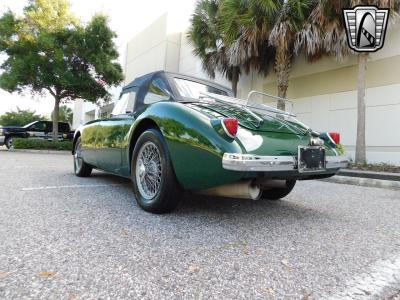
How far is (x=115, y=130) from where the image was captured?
144 inches

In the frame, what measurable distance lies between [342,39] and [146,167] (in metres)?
8.23

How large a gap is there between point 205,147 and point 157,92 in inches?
48.8

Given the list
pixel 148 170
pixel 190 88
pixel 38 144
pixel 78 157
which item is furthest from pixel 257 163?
pixel 38 144

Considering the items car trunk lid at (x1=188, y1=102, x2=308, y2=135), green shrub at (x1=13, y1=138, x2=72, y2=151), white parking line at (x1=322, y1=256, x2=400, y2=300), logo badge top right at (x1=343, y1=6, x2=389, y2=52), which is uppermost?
logo badge top right at (x1=343, y1=6, x2=389, y2=52)

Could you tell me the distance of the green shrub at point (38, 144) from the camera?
1420 cm

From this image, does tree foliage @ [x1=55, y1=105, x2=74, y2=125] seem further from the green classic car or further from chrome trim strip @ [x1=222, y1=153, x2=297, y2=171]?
chrome trim strip @ [x1=222, y1=153, x2=297, y2=171]

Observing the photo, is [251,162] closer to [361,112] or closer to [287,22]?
[361,112]

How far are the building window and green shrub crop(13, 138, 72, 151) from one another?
13078 millimetres

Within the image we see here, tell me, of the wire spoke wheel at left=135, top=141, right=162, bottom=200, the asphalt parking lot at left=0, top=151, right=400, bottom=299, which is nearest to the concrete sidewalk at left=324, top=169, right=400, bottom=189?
the asphalt parking lot at left=0, top=151, right=400, bottom=299

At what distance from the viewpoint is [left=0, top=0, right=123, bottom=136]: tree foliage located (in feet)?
46.3

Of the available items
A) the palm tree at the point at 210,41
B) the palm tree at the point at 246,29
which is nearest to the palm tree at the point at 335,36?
the palm tree at the point at 246,29

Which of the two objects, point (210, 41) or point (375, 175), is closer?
point (375, 175)

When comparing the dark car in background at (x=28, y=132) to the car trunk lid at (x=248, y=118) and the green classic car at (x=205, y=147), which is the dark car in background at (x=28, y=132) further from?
the car trunk lid at (x=248, y=118)

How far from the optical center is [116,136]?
11.8 feet
